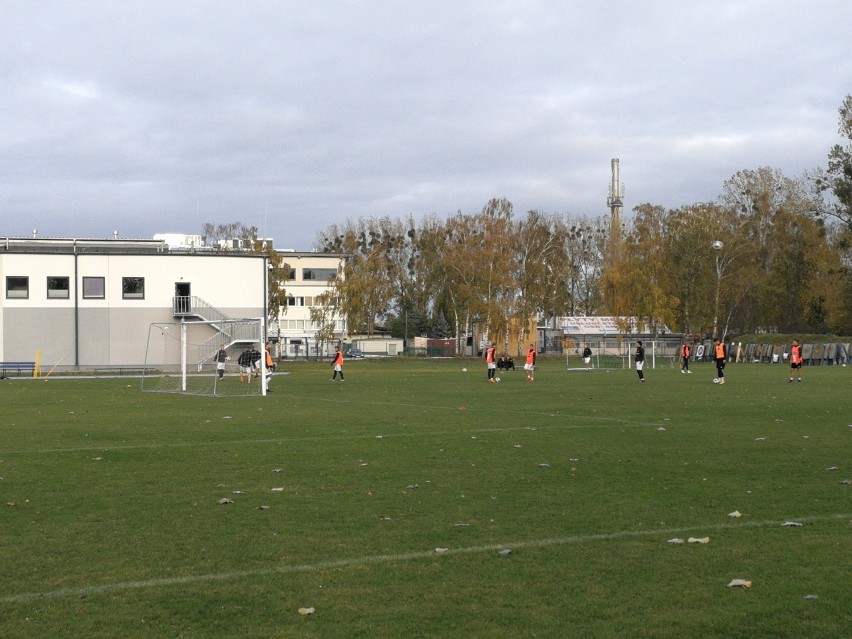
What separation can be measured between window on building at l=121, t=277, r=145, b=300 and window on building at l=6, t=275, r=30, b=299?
20.1 ft

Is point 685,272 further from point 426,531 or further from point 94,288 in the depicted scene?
point 426,531

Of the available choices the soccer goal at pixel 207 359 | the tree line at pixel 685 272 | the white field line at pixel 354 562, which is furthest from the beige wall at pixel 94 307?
the white field line at pixel 354 562

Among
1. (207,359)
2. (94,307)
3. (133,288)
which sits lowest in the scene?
(207,359)

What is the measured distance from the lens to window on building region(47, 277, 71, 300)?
6756cm

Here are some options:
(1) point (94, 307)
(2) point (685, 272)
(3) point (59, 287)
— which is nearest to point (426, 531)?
(1) point (94, 307)

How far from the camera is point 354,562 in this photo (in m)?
8.39

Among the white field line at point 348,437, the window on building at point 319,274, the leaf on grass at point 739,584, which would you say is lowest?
the white field line at point 348,437

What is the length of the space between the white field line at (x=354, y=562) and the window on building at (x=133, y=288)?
63.1 meters

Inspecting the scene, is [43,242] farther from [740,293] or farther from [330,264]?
[740,293]

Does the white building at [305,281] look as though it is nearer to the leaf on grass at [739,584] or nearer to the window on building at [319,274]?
the window on building at [319,274]

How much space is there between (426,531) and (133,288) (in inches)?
2464

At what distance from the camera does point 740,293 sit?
8894 cm

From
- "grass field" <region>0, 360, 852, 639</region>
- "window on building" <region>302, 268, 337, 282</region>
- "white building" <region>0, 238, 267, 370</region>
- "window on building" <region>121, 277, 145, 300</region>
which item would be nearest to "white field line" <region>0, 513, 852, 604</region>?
"grass field" <region>0, 360, 852, 639</region>

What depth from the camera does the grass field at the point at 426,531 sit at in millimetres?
6855
